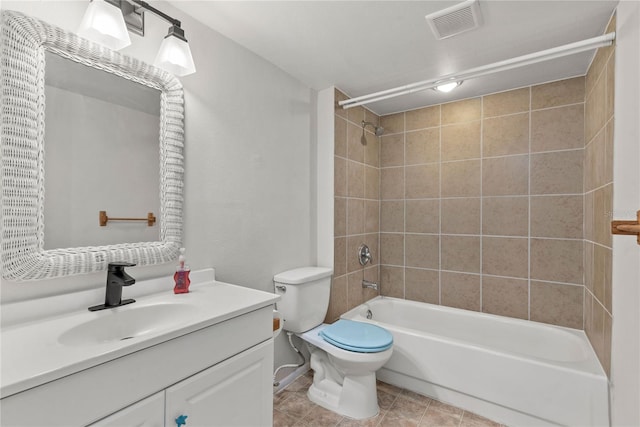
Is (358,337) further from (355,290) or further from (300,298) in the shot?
(355,290)

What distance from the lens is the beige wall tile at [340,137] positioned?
2336 millimetres

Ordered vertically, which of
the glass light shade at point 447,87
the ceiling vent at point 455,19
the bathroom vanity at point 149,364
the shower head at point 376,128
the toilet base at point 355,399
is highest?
the ceiling vent at point 455,19

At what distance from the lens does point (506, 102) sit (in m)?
2.35

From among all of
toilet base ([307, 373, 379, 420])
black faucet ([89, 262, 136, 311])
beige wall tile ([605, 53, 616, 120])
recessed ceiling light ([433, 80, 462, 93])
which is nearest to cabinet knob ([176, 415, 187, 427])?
black faucet ([89, 262, 136, 311])

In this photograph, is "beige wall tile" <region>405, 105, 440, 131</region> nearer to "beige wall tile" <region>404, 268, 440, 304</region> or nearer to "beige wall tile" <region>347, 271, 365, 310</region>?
"beige wall tile" <region>404, 268, 440, 304</region>

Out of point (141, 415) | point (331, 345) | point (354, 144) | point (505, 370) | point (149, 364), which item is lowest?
point (505, 370)

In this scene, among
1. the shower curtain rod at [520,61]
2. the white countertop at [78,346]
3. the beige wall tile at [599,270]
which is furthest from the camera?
the beige wall tile at [599,270]

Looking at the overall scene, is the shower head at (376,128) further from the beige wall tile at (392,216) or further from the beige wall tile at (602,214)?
the beige wall tile at (602,214)

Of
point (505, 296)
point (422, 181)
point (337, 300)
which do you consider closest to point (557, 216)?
point (505, 296)

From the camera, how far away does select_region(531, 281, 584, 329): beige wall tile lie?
6.88 ft

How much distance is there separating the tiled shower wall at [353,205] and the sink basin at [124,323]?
1.30m

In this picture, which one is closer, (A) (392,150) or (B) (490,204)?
(B) (490,204)

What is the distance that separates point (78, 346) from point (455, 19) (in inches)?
81.5

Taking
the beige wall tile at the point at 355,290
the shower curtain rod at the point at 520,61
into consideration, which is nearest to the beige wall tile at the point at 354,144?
the shower curtain rod at the point at 520,61
